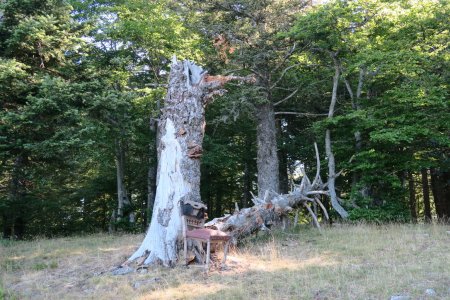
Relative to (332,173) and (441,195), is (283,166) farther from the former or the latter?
(441,195)

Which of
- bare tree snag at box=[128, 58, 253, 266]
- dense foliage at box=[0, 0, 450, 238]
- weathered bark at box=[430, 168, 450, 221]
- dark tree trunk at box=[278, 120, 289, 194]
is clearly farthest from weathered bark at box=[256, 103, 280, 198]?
weathered bark at box=[430, 168, 450, 221]

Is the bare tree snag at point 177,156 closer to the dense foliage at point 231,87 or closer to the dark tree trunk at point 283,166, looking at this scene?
the dense foliage at point 231,87

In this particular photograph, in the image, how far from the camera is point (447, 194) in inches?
703

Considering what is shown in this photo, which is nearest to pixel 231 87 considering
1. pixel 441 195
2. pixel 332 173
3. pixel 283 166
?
pixel 283 166

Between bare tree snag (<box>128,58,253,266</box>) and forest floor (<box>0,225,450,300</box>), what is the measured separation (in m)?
0.68

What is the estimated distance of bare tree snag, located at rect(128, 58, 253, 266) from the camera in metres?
8.55

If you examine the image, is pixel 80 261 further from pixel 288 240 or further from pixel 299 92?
pixel 299 92

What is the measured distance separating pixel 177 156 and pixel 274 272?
3492 millimetres

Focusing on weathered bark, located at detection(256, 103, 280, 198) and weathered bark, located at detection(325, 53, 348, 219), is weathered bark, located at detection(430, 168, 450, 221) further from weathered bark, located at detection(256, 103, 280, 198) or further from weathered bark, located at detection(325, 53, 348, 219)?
weathered bark, located at detection(256, 103, 280, 198)

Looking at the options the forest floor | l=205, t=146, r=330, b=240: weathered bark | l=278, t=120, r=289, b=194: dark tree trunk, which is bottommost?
the forest floor

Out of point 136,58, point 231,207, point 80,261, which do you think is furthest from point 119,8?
point 231,207

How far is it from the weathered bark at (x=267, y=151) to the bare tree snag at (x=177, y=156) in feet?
22.1

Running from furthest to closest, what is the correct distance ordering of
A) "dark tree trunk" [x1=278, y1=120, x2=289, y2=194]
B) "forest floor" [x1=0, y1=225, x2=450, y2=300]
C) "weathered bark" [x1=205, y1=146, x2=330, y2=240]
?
1. "dark tree trunk" [x1=278, y1=120, x2=289, y2=194]
2. "weathered bark" [x1=205, y1=146, x2=330, y2=240]
3. "forest floor" [x1=0, y1=225, x2=450, y2=300]

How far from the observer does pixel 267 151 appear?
53.0 ft
